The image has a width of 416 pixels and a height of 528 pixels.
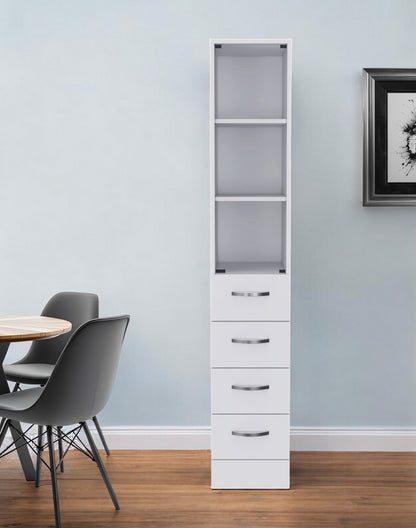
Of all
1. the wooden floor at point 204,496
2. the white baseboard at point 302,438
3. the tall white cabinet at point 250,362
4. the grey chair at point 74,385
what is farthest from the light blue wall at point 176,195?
the grey chair at point 74,385

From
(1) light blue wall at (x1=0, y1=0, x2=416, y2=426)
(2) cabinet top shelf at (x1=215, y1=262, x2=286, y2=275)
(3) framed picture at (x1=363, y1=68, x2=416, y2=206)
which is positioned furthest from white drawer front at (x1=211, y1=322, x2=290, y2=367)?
(3) framed picture at (x1=363, y1=68, x2=416, y2=206)

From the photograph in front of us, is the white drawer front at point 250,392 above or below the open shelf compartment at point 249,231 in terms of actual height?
below

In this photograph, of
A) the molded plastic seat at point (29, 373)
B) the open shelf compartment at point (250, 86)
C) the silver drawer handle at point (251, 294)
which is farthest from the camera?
the open shelf compartment at point (250, 86)

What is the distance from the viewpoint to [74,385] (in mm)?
2406

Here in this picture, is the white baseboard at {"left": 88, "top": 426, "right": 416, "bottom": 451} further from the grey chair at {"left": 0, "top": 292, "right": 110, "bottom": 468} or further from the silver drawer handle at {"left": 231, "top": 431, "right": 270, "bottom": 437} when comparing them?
the silver drawer handle at {"left": 231, "top": 431, "right": 270, "bottom": 437}

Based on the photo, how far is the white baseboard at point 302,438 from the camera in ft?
11.2

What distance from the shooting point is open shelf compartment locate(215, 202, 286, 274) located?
3.38 m

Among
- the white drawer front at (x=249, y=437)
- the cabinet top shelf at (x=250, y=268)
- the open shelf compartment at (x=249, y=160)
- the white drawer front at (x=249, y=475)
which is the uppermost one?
the open shelf compartment at (x=249, y=160)

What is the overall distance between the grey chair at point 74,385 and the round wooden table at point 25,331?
5.0 inches

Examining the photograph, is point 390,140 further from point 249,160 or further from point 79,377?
point 79,377

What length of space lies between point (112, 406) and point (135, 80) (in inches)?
66.4

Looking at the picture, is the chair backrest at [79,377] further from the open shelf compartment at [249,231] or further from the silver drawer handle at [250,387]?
the open shelf compartment at [249,231]

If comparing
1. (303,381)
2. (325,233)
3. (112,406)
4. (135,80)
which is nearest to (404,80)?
(325,233)

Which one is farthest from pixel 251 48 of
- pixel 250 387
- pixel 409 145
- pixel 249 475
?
pixel 249 475
